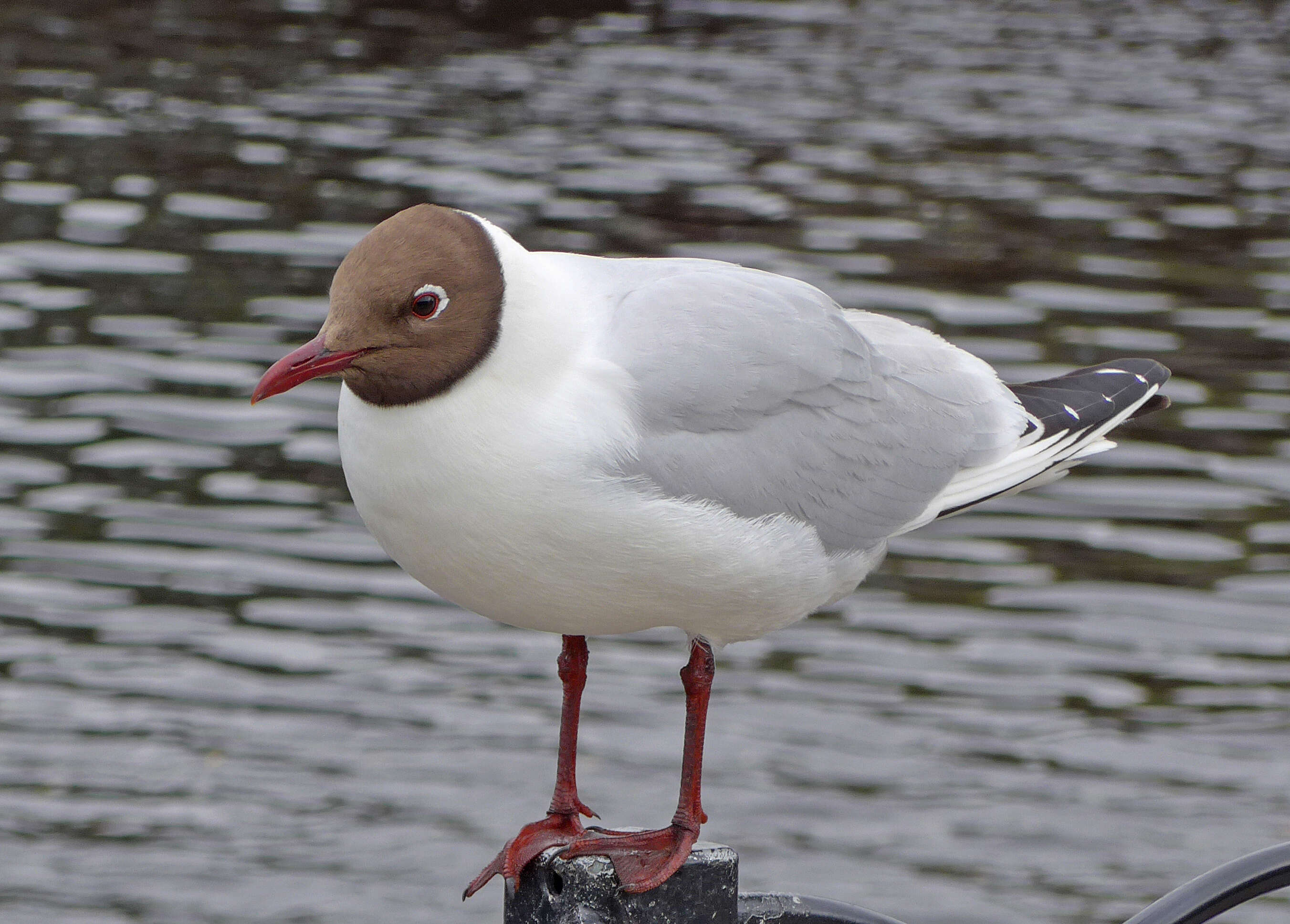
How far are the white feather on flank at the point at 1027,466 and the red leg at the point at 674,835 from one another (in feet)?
1.80

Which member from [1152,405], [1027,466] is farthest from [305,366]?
[1152,405]

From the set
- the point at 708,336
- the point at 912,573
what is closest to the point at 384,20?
the point at 912,573

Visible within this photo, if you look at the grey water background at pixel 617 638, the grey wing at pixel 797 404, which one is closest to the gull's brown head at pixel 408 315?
the grey wing at pixel 797 404

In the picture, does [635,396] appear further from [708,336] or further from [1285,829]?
[1285,829]

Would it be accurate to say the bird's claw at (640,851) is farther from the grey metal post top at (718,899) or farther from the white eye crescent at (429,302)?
the white eye crescent at (429,302)

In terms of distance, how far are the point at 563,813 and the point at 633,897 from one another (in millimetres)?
438

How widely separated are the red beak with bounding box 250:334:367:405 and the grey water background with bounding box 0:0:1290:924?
3.16 m

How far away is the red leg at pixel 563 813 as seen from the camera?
2762 mm

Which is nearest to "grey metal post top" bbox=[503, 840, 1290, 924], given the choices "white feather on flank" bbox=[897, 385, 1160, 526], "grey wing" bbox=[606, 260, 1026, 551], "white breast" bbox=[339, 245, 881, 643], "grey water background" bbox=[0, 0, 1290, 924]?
"white breast" bbox=[339, 245, 881, 643]

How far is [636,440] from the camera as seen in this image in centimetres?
265

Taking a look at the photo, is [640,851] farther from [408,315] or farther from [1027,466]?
[1027,466]

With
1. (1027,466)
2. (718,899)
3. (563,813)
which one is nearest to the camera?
(718,899)

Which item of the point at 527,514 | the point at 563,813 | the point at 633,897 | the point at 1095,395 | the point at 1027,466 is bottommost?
the point at 563,813

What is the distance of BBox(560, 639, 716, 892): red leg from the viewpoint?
8.37ft
